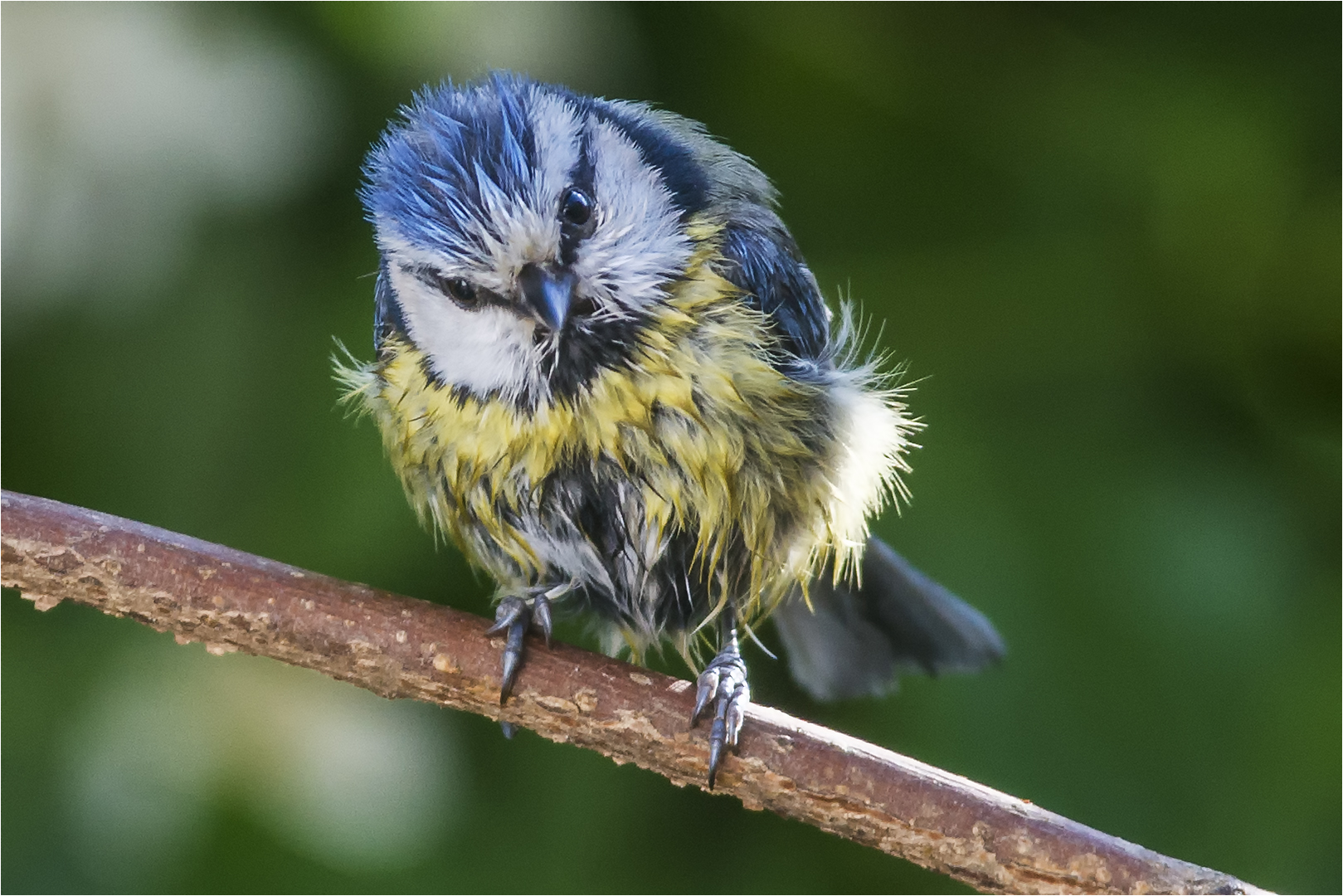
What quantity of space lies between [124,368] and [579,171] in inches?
31.9

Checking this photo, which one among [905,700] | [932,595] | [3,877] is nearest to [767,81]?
[932,595]

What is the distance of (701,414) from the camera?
134cm

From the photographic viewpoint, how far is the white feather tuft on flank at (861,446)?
1470mm

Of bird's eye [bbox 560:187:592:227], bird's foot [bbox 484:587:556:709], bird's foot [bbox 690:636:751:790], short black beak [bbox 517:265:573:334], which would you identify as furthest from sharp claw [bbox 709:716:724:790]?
bird's eye [bbox 560:187:592:227]

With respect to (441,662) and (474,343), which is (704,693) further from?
(474,343)

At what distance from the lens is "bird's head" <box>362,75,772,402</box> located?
4.12 feet

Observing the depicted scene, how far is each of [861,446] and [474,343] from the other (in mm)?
479

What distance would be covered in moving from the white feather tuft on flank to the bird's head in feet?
0.90

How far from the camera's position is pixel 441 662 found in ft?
4.29

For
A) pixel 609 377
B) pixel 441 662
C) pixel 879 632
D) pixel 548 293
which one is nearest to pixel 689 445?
pixel 609 377

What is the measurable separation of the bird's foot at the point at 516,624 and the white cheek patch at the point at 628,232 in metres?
0.35

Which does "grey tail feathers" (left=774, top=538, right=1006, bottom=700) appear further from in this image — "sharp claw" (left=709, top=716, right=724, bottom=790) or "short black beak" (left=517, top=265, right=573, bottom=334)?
"short black beak" (left=517, top=265, right=573, bottom=334)

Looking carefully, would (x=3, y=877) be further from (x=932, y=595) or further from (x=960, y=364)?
(x=960, y=364)

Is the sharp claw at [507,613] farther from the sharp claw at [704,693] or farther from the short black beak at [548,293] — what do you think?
the short black beak at [548,293]
